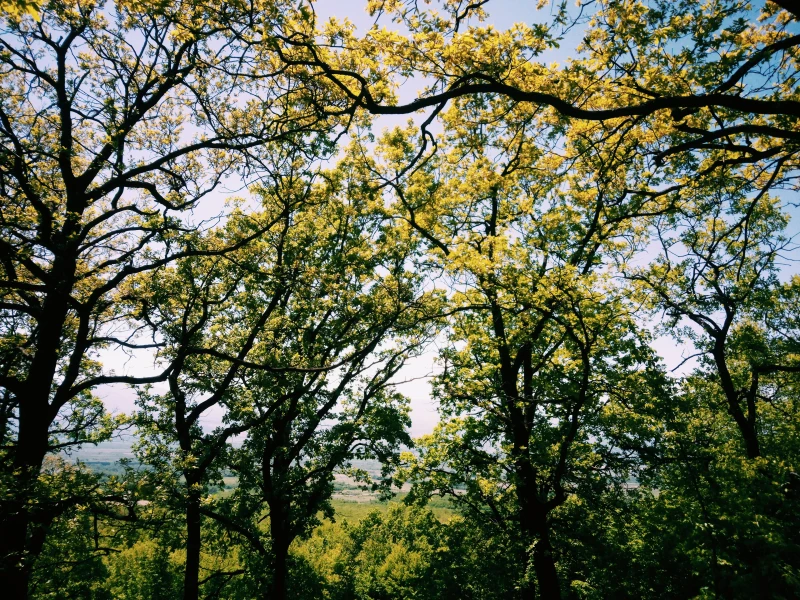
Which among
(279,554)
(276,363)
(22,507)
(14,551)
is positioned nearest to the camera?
(22,507)

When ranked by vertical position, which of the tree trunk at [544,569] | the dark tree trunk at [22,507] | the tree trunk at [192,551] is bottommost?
the tree trunk at [544,569]

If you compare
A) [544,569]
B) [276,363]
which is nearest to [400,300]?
[276,363]

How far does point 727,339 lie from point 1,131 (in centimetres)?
2401

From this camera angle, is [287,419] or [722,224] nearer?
[287,419]

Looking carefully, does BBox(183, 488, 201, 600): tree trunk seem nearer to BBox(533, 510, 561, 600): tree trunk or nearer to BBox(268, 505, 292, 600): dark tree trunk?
BBox(268, 505, 292, 600): dark tree trunk

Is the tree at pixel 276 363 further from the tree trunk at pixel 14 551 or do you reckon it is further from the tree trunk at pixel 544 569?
the tree trunk at pixel 544 569

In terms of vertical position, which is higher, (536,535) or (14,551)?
(14,551)

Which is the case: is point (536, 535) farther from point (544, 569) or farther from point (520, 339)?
point (520, 339)

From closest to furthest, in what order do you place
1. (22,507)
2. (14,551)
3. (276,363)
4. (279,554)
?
(22,507) → (14,551) → (276,363) → (279,554)

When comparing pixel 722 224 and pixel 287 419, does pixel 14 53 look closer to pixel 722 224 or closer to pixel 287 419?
pixel 287 419

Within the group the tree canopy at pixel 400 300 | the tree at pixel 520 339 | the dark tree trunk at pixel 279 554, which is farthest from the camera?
the dark tree trunk at pixel 279 554

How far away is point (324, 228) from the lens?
1530 cm

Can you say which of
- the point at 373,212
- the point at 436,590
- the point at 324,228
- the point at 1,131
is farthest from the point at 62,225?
the point at 436,590

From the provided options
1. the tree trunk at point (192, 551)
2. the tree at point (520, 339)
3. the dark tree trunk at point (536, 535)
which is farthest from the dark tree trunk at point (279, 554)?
the dark tree trunk at point (536, 535)
